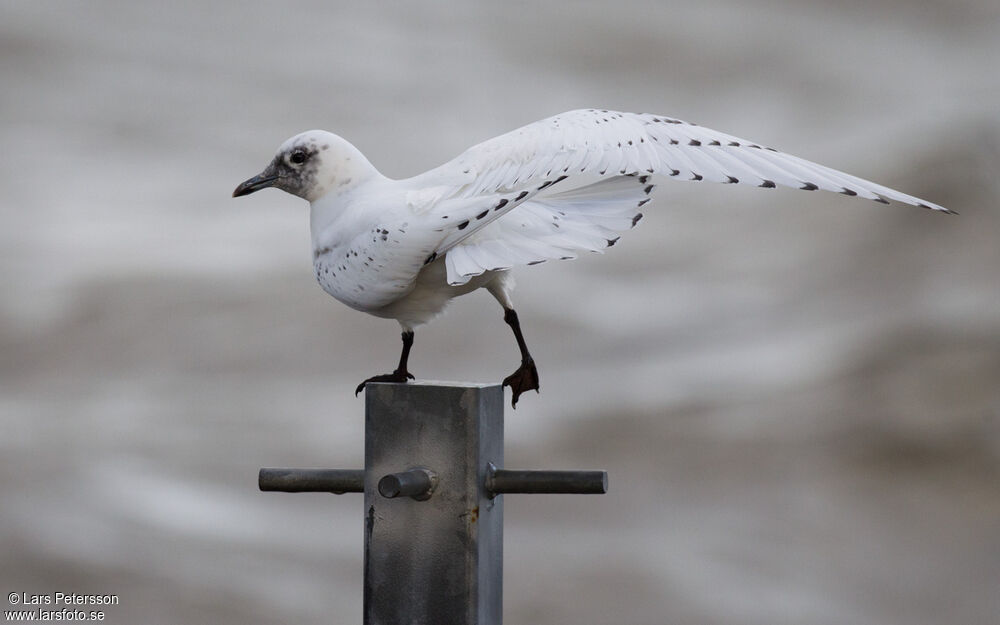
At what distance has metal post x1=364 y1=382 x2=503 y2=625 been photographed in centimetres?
134

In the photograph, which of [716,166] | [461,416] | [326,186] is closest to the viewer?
[716,166]

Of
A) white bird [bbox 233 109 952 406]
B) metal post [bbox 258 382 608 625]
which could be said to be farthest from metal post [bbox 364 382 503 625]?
white bird [bbox 233 109 952 406]

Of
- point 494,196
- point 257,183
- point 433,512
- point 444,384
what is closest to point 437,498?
point 433,512

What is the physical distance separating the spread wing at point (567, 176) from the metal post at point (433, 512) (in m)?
0.18

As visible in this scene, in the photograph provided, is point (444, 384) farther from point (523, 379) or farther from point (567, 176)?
point (567, 176)

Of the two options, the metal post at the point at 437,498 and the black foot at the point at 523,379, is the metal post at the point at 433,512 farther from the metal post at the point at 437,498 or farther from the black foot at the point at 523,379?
the black foot at the point at 523,379

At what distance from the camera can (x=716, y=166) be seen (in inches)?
47.9

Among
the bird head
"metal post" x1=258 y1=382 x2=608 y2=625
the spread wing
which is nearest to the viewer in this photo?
the spread wing

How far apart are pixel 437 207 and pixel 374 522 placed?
377 mm

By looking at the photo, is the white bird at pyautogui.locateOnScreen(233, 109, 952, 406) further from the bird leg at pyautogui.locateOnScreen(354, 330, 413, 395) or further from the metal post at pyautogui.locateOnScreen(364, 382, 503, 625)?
the metal post at pyautogui.locateOnScreen(364, 382, 503, 625)

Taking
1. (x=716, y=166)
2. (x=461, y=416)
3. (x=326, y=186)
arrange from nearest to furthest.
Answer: (x=716, y=166) → (x=461, y=416) → (x=326, y=186)

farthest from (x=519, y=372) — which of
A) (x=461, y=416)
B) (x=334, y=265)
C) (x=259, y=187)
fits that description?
(x=259, y=187)

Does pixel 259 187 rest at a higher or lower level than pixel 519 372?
higher

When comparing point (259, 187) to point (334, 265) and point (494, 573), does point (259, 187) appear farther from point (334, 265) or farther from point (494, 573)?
point (494, 573)
